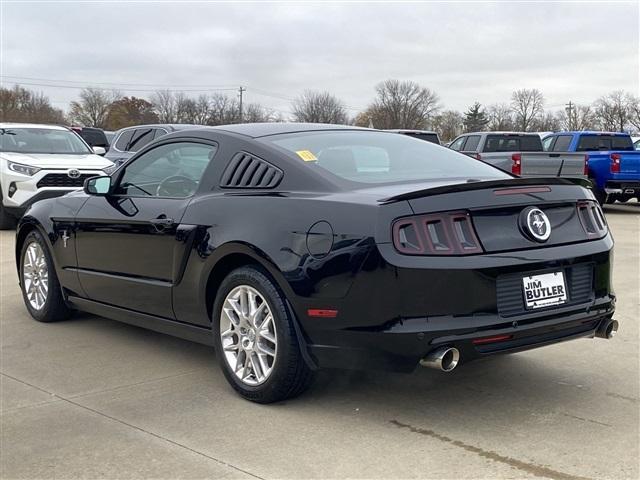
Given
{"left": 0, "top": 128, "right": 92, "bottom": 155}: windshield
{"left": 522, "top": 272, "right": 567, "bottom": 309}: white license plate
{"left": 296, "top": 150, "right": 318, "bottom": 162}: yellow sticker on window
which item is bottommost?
{"left": 522, "top": 272, "right": 567, "bottom": 309}: white license plate

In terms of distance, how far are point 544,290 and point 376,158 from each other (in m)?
1.33

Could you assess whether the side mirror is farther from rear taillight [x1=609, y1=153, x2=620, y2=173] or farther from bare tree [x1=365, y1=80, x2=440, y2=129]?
bare tree [x1=365, y1=80, x2=440, y2=129]

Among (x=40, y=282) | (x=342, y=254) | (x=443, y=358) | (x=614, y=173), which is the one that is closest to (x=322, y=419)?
(x=443, y=358)

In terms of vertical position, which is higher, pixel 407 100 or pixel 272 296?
pixel 407 100

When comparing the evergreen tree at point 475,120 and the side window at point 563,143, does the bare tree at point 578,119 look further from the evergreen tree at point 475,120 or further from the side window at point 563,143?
the side window at point 563,143

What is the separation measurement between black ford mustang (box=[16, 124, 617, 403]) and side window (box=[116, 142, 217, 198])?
14 millimetres

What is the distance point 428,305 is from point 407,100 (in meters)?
90.4

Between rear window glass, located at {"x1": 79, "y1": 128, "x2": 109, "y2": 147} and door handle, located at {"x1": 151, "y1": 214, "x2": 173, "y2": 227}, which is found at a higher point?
rear window glass, located at {"x1": 79, "y1": 128, "x2": 109, "y2": 147}

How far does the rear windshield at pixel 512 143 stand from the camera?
17.1 meters

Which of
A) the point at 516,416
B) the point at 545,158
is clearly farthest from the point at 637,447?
the point at 545,158

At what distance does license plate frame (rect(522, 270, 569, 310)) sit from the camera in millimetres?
3482

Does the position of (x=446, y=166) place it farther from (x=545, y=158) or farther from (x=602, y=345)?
(x=545, y=158)

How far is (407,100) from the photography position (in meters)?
91.4

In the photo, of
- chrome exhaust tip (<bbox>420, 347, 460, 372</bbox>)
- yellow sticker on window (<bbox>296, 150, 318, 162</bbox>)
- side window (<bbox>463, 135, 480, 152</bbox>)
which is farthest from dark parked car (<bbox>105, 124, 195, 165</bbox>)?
chrome exhaust tip (<bbox>420, 347, 460, 372</bbox>)
